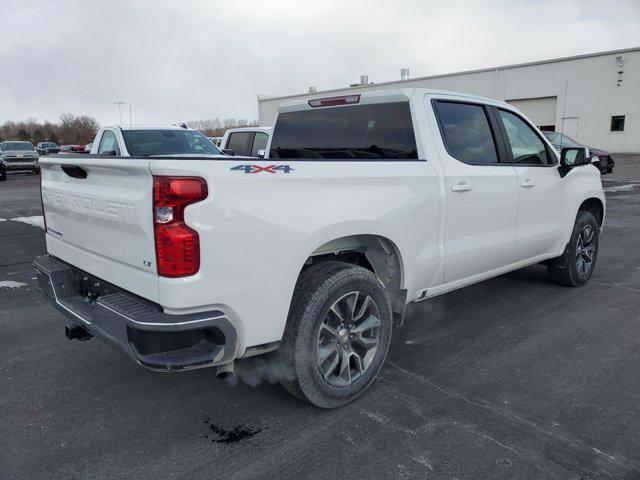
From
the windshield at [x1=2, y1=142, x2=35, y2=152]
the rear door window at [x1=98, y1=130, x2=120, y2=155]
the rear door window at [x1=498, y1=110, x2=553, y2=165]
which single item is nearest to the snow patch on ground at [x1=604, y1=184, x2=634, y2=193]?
the rear door window at [x1=498, y1=110, x2=553, y2=165]

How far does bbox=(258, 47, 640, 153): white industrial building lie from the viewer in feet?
95.3

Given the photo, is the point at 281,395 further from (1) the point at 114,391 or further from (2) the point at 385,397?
(1) the point at 114,391

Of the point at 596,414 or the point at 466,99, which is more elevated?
the point at 466,99

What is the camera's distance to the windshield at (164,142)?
1006 cm

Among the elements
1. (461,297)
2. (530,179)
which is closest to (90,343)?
(461,297)

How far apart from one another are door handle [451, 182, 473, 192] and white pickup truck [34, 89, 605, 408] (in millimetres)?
29

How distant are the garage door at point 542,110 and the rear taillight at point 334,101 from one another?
102 ft

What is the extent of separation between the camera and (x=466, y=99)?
13.9ft

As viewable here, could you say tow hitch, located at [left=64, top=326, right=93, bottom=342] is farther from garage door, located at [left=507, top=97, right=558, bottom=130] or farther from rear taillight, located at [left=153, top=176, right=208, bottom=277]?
garage door, located at [left=507, top=97, right=558, bottom=130]

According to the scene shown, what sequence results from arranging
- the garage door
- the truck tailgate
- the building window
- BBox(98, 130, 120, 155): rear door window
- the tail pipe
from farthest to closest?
the garage door → the building window → BBox(98, 130, 120, 155): rear door window → the tail pipe → the truck tailgate

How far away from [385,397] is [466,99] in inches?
96.0

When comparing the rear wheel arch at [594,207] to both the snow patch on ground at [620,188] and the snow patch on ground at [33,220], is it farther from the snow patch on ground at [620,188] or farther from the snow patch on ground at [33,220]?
the snow patch on ground at [620,188]

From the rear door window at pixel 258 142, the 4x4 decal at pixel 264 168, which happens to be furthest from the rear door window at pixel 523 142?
the rear door window at pixel 258 142

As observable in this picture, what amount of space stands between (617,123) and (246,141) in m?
26.7
